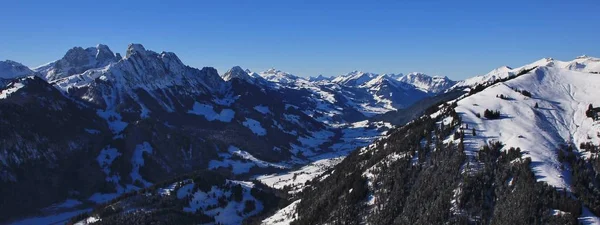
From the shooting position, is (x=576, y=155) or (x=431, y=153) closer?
(x=576, y=155)

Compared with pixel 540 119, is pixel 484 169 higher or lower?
lower

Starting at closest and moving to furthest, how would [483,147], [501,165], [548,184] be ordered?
[548,184], [501,165], [483,147]

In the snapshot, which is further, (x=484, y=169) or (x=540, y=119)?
(x=540, y=119)

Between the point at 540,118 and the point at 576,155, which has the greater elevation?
the point at 540,118

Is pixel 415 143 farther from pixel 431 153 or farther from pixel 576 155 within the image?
pixel 576 155

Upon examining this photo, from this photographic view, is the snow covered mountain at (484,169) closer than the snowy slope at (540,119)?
Yes

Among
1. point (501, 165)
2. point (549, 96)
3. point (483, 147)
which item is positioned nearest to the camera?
point (501, 165)

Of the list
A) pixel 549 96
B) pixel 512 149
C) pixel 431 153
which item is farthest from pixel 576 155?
pixel 549 96

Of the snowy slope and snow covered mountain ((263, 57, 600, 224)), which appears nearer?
snow covered mountain ((263, 57, 600, 224))
